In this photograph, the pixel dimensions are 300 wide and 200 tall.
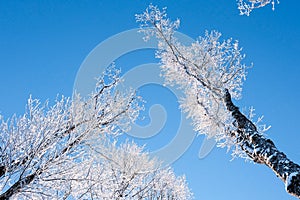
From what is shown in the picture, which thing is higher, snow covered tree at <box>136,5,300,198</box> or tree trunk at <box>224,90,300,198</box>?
snow covered tree at <box>136,5,300,198</box>

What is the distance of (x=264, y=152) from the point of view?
6.26 meters

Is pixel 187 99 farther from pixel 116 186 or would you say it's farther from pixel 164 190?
pixel 164 190

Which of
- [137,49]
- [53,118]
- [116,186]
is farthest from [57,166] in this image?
[137,49]

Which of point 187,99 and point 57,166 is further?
point 187,99

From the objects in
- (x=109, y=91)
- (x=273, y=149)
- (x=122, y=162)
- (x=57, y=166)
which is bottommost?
(x=273, y=149)

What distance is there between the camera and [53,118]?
577 centimetres

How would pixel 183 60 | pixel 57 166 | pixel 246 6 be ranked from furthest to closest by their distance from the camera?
pixel 183 60 < pixel 57 166 < pixel 246 6

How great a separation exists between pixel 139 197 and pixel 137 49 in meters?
5.49

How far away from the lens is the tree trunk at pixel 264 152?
5273 millimetres

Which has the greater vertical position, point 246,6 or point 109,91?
point 109,91

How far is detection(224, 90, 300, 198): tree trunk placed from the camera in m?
5.27

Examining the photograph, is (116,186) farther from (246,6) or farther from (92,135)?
(246,6)

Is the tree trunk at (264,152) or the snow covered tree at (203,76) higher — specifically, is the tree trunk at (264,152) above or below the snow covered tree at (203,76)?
below

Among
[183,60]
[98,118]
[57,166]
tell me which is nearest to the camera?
[57,166]
